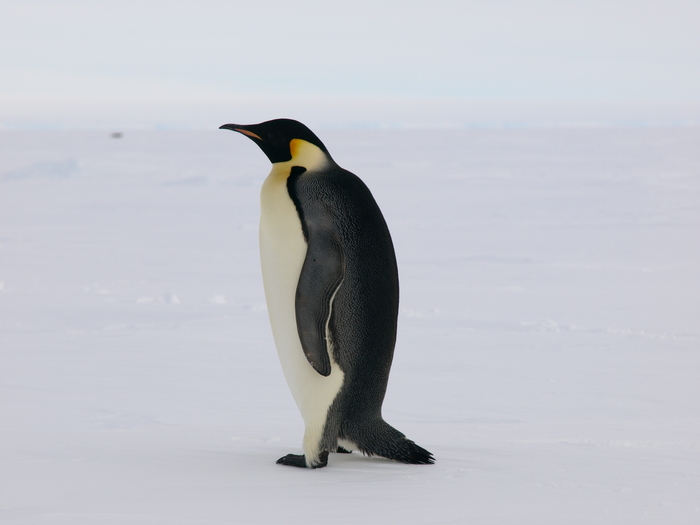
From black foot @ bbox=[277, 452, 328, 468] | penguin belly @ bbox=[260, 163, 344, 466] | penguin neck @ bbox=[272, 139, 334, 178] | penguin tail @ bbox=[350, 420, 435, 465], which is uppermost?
penguin neck @ bbox=[272, 139, 334, 178]

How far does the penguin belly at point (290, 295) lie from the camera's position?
8.02 ft

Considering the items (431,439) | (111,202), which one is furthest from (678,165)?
(431,439)

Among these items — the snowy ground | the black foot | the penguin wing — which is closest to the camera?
the snowy ground

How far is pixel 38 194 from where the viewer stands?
14.5 meters

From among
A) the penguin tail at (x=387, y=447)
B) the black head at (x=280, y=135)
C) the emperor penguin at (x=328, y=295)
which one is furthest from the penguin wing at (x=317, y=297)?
the black head at (x=280, y=135)

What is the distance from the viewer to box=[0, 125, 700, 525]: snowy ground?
6.91 feet

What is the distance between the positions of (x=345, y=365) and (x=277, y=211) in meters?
0.52

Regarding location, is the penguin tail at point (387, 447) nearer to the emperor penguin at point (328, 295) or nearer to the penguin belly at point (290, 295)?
the emperor penguin at point (328, 295)

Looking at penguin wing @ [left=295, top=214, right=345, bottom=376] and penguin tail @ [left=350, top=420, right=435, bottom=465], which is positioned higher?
penguin wing @ [left=295, top=214, right=345, bottom=376]

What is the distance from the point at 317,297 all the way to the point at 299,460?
53 centimetres

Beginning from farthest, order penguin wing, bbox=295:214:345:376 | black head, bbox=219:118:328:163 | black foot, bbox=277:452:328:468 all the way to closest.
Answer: black head, bbox=219:118:328:163 < black foot, bbox=277:452:328:468 < penguin wing, bbox=295:214:345:376

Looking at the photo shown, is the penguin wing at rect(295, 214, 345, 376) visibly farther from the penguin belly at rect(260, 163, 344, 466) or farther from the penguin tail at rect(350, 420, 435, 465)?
the penguin tail at rect(350, 420, 435, 465)

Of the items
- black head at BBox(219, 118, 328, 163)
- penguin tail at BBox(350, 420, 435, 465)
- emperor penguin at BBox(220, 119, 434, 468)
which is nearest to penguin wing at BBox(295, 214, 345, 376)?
emperor penguin at BBox(220, 119, 434, 468)

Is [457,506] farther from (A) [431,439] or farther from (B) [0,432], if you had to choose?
(B) [0,432]
